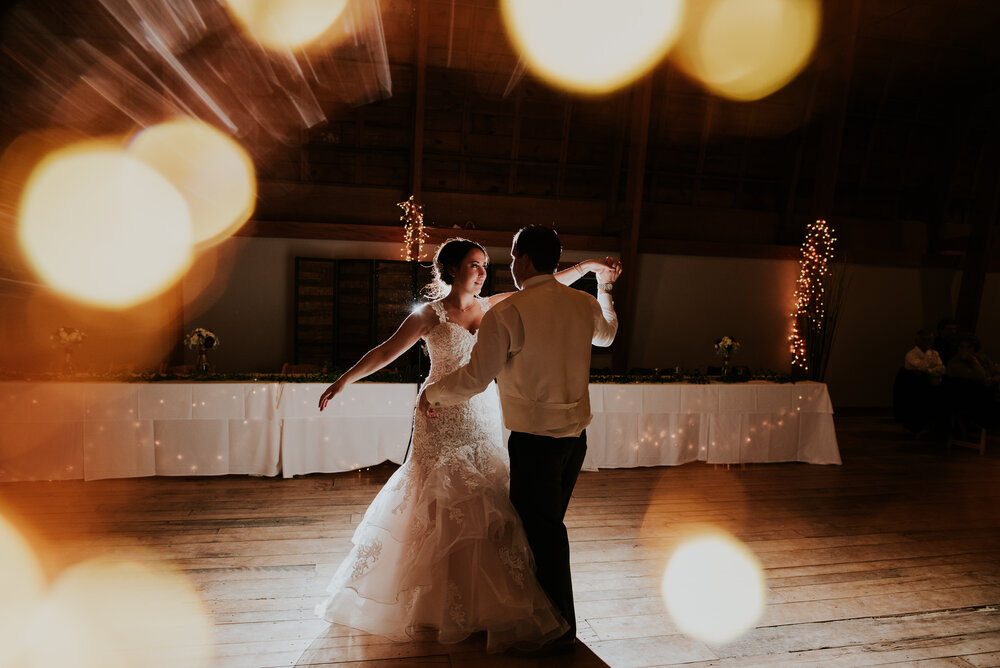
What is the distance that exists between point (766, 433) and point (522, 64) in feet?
18.1

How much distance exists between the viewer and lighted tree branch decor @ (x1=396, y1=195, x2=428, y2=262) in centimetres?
775

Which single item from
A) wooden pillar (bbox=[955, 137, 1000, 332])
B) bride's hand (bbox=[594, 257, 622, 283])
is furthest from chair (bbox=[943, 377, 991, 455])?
bride's hand (bbox=[594, 257, 622, 283])

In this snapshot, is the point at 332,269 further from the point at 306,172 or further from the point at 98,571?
the point at 98,571

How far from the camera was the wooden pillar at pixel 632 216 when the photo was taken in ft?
Answer: 24.6

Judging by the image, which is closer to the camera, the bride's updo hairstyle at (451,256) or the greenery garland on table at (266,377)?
the bride's updo hairstyle at (451,256)

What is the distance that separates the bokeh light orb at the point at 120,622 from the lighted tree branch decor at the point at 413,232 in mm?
5189

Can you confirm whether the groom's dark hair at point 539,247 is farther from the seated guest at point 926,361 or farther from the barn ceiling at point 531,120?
the seated guest at point 926,361

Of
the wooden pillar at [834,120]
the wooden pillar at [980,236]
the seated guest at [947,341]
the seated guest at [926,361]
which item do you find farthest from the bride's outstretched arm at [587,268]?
the wooden pillar at [980,236]

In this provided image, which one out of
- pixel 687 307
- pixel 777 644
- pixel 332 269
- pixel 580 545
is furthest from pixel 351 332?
pixel 777 644

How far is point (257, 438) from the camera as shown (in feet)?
15.7

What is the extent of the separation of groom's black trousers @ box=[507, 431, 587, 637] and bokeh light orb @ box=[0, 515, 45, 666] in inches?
80.4

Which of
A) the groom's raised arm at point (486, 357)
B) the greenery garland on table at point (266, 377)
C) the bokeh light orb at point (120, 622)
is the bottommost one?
the bokeh light orb at point (120, 622)

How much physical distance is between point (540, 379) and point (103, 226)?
6925mm

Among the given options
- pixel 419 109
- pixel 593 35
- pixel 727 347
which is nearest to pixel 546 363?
pixel 727 347
